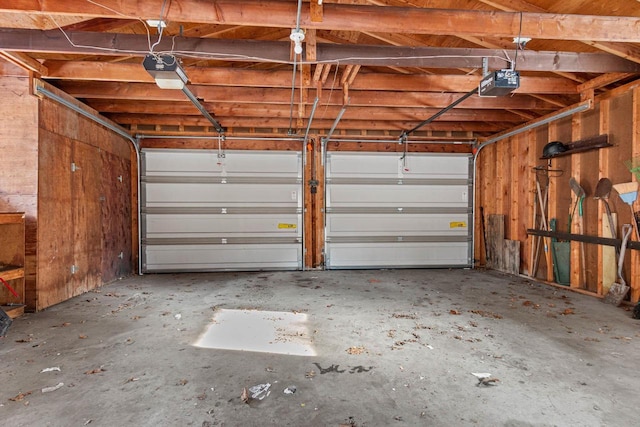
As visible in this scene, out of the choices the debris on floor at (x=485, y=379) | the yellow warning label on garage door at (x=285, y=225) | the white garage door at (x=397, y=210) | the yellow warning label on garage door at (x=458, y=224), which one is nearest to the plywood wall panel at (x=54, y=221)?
the yellow warning label on garage door at (x=285, y=225)

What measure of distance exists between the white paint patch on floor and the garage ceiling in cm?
262

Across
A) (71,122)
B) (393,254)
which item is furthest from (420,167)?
(71,122)

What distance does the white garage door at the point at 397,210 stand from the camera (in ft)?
22.0

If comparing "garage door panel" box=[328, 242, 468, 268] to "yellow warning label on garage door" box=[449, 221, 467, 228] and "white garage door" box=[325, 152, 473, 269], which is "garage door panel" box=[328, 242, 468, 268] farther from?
"yellow warning label on garage door" box=[449, 221, 467, 228]

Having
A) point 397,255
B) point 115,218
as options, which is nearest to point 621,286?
point 397,255

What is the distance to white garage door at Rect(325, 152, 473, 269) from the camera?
670 cm

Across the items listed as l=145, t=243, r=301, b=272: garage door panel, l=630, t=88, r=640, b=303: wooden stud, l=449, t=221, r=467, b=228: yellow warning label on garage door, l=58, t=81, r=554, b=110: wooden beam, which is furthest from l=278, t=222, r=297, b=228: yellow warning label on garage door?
l=630, t=88, r=640, b=303: wooden stud

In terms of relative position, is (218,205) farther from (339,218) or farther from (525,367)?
(525,367)

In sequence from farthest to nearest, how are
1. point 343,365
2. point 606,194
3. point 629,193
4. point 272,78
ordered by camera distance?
point 606,194 → point 272,78 → point 629,193 → point 343,365

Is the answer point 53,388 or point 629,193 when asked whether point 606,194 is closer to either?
point 629,193

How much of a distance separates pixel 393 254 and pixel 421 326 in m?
3.57

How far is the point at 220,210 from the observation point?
21.1ft

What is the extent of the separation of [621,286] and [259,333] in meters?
4.26

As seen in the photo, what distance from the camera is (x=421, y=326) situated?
3.27 meters
